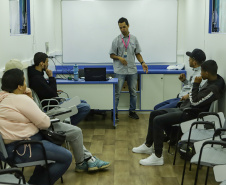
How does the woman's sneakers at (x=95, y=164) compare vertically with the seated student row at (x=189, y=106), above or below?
below

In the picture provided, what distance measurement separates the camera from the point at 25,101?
3.06m

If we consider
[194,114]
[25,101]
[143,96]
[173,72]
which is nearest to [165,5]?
[173,72]

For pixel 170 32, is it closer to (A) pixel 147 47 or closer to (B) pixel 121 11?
(A) pixel 147 47

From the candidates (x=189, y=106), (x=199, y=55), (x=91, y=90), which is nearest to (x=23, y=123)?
(x=189, y=106)

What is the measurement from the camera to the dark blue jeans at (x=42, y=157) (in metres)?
3.06

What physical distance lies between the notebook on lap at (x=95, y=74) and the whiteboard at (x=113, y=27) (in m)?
1.63

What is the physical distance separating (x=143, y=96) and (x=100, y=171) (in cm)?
308

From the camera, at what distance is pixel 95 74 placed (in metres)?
5.82

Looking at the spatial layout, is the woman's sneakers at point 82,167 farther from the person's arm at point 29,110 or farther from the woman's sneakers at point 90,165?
the person's arm at point 29,110

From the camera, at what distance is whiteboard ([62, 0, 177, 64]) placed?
7270 millimetres

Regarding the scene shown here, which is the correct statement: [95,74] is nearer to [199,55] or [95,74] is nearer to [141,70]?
[141,70]

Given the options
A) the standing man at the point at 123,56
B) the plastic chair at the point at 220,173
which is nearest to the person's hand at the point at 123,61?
the standing man at the point at 123,56

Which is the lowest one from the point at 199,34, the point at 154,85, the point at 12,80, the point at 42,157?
the point at 42,157

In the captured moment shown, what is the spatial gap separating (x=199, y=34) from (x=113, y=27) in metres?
2.00
